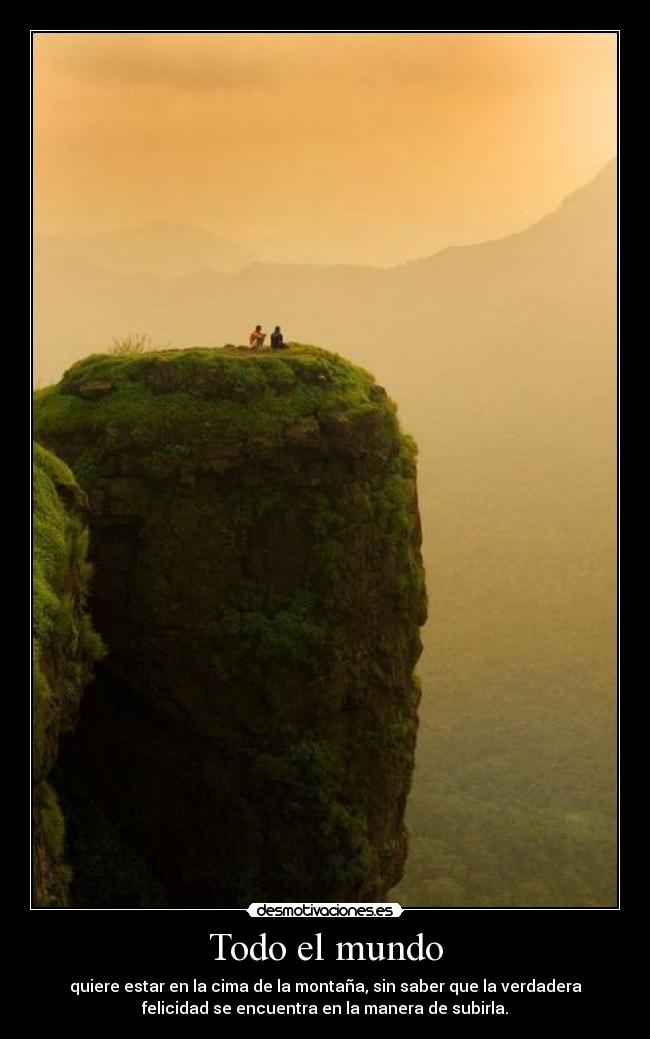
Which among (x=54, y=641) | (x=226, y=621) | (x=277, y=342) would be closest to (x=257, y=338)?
(x=277, y=342)

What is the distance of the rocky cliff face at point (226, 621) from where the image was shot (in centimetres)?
1435

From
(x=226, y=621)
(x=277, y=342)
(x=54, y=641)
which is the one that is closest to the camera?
(x=54, y=641)

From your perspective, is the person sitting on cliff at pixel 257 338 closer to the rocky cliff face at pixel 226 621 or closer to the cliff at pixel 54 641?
the rocky cliff face at pixel 226 621

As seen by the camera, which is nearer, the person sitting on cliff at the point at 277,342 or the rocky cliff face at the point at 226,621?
the rocky cliff face at the point at 226,621

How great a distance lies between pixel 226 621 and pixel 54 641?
542 cm

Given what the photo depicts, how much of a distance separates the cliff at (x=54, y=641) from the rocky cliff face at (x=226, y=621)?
9.16 ft

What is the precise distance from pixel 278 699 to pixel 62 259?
137 metres

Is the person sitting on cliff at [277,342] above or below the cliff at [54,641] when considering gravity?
above

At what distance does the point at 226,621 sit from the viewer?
47.0 ft

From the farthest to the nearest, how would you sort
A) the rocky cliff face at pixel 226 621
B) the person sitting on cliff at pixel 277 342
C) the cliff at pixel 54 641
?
the person sitting on cliff at pixel 277 342
the rocky cliff face at pixel 226 621
the cliff at pixel 54 641

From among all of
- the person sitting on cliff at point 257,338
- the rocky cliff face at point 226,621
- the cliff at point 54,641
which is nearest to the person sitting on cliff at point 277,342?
the person sitting on cliff at point 257,338

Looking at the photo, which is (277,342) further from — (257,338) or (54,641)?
(54,641)

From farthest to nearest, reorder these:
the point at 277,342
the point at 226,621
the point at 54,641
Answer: the point at 277,342
the point at 226,621
the point at 54,641

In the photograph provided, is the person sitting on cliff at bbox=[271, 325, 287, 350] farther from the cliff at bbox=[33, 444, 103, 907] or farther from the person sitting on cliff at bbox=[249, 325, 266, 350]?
the cliff at bbox=[33, 444, 103, 907]
